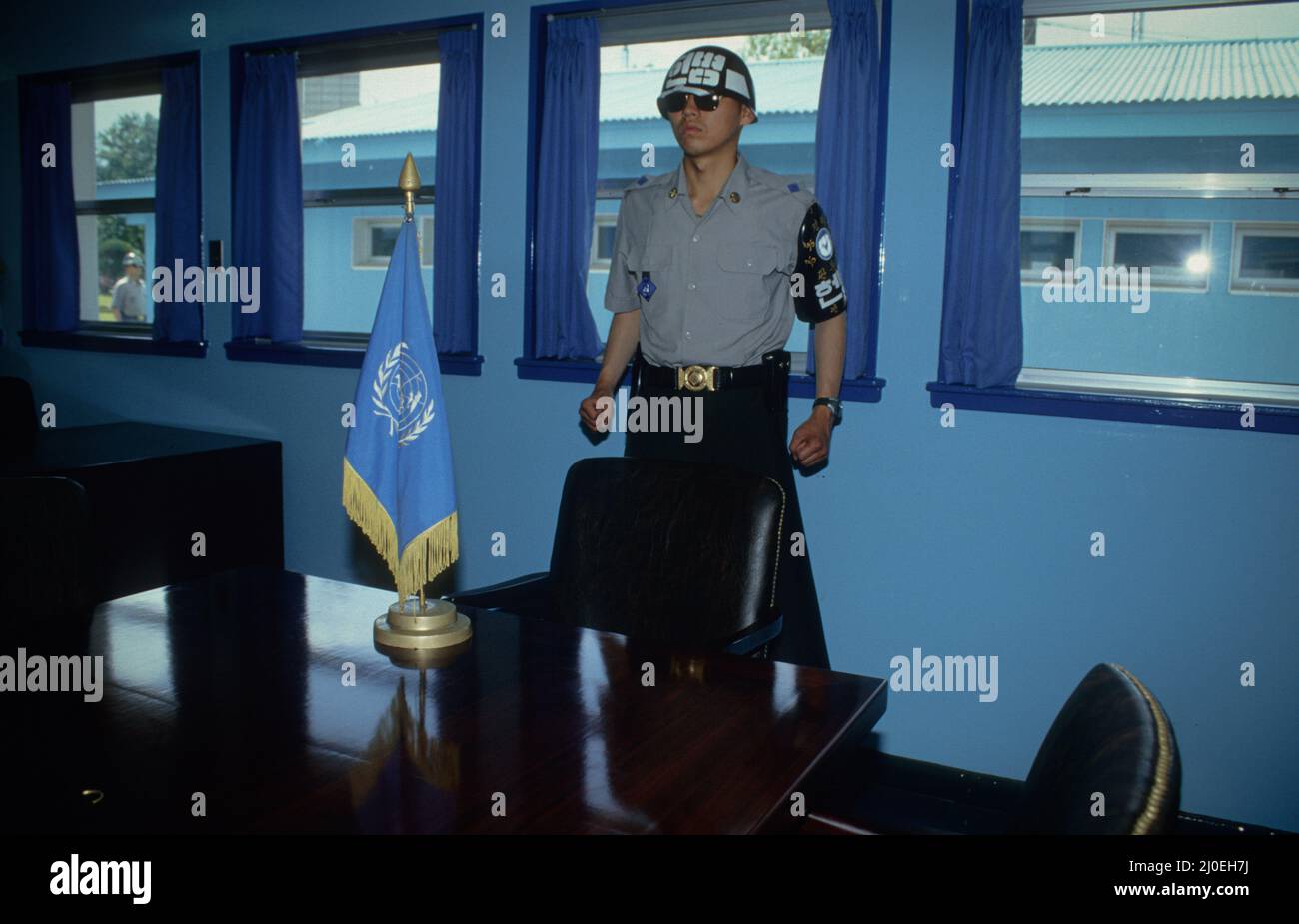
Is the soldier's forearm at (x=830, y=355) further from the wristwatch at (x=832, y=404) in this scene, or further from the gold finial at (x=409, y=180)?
the gold finial at (x=409, y=180)

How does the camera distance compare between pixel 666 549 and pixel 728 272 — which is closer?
pixel 666 549

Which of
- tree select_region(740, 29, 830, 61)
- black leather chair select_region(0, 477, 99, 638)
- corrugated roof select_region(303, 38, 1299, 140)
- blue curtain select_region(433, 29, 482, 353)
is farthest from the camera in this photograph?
blue curtain select_region(433, 29, 482, 353)

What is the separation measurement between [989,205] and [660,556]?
1.50m

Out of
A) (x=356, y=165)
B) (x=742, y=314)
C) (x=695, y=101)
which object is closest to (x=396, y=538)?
(x=742, y=314)

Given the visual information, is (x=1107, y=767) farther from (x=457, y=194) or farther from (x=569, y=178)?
(x=457, y=194)

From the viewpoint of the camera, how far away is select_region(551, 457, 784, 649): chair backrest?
1760 mm

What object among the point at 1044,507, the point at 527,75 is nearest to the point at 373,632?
the point at 1044,507

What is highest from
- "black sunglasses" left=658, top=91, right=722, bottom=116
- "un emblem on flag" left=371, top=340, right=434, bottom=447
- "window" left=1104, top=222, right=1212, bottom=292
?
"black sunglasses" left=658, top=91, right=722, bottom=116

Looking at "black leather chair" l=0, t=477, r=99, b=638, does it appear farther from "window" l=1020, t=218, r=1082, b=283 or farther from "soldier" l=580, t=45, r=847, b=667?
"window" l=1020, t=218, r=1082, b=283

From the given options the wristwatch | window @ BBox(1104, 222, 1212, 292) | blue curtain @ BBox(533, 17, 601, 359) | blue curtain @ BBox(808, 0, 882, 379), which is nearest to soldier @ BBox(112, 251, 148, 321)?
blue curtain @ BBox(533, 17, 601, 359)

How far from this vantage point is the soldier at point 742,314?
97.2 inches

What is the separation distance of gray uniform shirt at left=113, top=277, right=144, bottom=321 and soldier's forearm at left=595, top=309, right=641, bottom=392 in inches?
120

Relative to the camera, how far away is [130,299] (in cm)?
468

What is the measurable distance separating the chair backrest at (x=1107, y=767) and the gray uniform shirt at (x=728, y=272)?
1631mm
